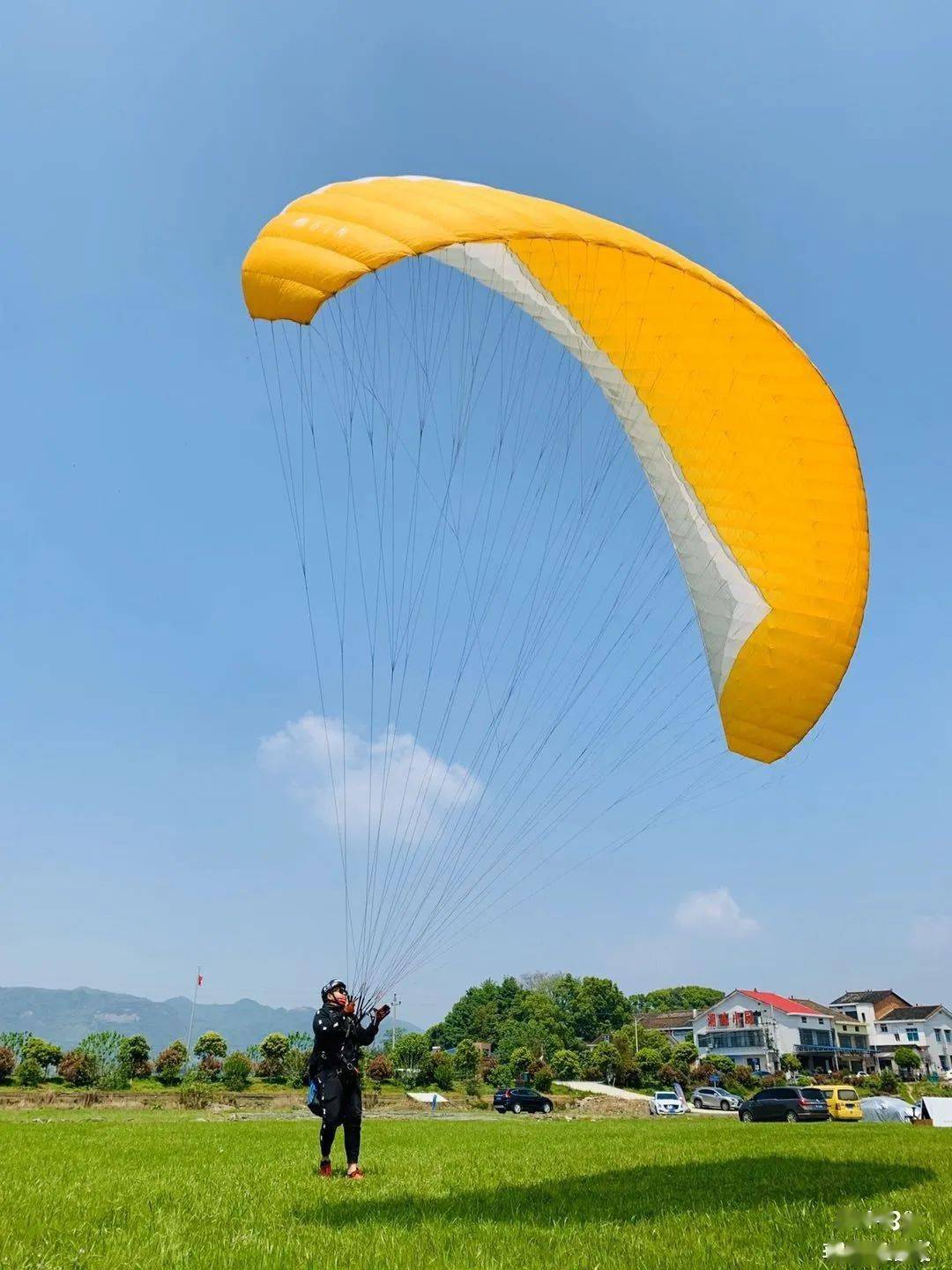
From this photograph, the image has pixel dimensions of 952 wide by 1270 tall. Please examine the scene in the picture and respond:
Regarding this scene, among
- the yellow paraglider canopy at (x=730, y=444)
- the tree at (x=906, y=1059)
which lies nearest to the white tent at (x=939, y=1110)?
the yellow paraglider canopy at (x=730, y=444)

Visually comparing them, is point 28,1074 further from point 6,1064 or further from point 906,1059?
point 906,1059

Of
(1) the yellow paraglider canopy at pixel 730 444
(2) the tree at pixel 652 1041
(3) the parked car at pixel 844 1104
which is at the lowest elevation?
(2) the tree at pixel 652 1041

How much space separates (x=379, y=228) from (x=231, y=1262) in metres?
6.97

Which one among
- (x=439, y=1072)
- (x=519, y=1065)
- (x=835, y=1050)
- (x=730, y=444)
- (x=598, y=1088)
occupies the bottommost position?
(x=598, y=1088)

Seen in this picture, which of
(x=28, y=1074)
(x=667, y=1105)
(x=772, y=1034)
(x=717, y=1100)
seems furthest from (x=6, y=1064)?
(x=772, y=1034)

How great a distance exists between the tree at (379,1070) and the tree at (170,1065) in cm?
922

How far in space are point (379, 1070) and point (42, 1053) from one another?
15193mm

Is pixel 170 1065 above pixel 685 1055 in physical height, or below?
above

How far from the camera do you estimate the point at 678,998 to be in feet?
460

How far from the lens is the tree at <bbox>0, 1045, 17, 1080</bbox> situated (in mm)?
35000

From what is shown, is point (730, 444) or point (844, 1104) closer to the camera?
point (730, 444)

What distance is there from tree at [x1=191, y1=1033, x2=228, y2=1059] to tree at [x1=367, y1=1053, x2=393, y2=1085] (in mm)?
7311

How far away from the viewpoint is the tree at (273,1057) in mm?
40438

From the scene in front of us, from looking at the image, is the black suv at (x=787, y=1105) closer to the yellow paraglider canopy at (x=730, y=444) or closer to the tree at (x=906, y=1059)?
the yellow paraglider canopy at (x=730, y=444)
